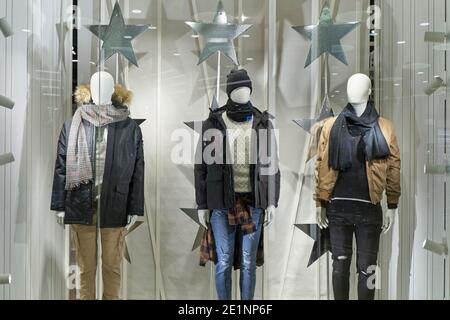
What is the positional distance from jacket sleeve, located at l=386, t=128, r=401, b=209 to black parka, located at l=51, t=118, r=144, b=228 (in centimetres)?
110

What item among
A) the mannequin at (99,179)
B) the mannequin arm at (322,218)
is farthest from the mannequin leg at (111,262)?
the mannequin arm at (322,218)

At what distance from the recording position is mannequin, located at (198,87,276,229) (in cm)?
290

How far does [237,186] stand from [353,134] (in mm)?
Answer: 561

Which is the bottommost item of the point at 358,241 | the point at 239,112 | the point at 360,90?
the point at 358,241

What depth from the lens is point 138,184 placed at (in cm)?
292

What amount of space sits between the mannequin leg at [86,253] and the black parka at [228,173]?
1.65 ft

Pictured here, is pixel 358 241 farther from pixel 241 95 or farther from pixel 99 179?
pixel 99 179

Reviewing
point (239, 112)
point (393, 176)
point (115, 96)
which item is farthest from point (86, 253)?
point (393, 176)

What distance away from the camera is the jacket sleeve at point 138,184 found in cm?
291

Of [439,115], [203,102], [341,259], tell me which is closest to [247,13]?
[203,102]

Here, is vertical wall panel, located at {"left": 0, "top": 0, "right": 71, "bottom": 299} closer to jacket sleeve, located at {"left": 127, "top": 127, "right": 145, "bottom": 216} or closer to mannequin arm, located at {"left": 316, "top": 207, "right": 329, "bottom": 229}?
jacket sleeve, located at {"left": 127, "top": 127, "right": 145, "bottom": 216}
